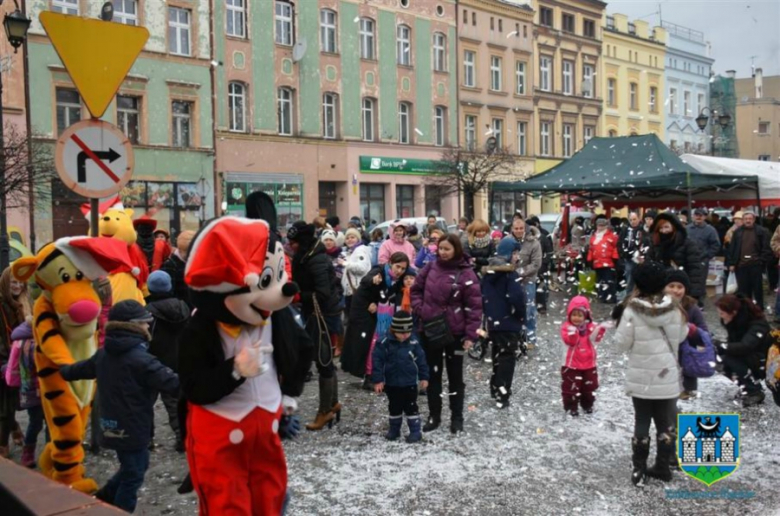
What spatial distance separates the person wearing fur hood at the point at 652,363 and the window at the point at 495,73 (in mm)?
36252

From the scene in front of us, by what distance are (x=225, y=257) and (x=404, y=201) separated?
33.2 metres

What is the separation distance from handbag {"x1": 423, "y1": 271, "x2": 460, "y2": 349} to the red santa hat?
330 cm

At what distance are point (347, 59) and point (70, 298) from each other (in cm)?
2943

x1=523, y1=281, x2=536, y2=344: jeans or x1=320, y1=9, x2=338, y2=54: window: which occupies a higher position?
x1=320, y1=9, x2=338, y2=54: window

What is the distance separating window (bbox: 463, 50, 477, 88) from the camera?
128 ft

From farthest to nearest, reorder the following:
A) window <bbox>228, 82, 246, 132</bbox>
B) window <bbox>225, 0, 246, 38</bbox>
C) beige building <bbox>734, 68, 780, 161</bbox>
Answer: beige building <bbox>734, 68, 780, 161</bbox> < window <bbox>228, 82, 246, 132</bbox> < window <bbox>225, 0, 246, 38</bbox>

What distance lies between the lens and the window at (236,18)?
29344 mm

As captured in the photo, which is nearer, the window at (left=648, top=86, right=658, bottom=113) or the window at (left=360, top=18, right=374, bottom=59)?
the window at (left=360, top=18, right=374, bottom=59)

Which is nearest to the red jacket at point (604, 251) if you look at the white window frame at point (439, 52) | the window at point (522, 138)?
the white window frame at point (439, 52)

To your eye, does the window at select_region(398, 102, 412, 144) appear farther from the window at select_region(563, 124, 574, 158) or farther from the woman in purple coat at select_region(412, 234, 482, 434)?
the woman in purple coat at select_region(412, 234, 482, 434)

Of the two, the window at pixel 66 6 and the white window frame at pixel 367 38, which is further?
the white window frame at pixel 367 38

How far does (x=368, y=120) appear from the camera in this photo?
1369 inches

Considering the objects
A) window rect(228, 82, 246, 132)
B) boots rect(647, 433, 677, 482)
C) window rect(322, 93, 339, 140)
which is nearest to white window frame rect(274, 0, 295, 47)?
window rect(228, 82, 246, 132)

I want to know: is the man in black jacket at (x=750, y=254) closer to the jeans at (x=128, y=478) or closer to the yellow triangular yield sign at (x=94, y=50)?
the yellow triangular yield sign at (x=94, y=50)
